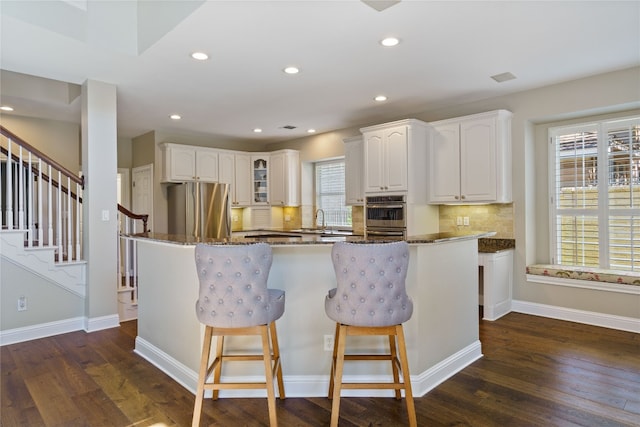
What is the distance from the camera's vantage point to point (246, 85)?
4.01 m

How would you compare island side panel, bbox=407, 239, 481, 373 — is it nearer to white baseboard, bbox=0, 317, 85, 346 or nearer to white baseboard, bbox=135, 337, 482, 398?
white baseboard, bbox=135, 337, 482, 398

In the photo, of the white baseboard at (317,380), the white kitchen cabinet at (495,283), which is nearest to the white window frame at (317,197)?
the white kitchen cabinet at (495,283)

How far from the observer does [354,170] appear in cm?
561

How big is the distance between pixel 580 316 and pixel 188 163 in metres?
5.76

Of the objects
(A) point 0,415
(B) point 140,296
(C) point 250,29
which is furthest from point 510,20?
(A) point 0,415

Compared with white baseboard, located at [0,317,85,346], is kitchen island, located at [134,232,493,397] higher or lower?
higher

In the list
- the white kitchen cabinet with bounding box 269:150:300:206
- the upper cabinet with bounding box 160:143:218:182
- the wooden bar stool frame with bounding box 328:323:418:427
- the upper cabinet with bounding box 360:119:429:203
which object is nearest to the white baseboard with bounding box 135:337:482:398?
the wooden bar stool frame with bounding box 328:323:418:427

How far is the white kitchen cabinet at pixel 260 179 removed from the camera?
7141 mm

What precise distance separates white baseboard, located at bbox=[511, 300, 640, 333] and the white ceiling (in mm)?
2439

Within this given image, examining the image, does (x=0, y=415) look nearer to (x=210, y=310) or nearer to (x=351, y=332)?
(x=210, y=310)

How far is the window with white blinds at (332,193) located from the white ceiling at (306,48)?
2031 mm

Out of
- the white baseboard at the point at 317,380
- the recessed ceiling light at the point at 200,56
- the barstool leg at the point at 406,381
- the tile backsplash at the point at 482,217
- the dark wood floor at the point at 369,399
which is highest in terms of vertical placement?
the recessed ceiling light at the point at 200,56

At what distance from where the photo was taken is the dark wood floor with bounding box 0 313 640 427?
2.18 m

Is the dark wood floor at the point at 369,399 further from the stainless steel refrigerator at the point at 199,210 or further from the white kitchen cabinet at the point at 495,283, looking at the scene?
the stainless steel refrigerator at the point at 199,210
